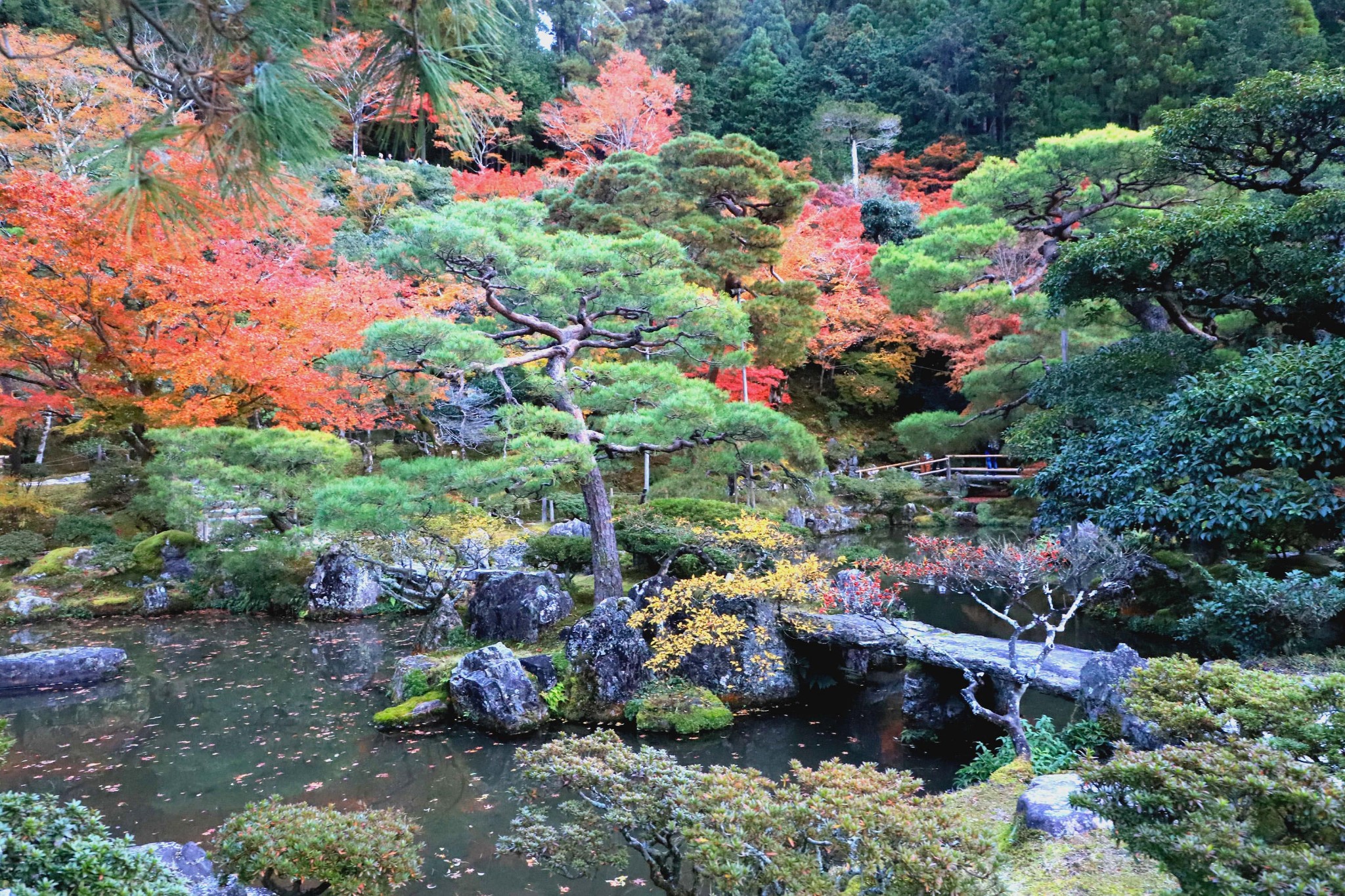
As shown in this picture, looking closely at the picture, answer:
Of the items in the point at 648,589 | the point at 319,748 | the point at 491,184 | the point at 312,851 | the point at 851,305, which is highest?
the point at 491,184

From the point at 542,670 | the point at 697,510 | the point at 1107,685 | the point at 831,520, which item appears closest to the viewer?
the point at 1107,685

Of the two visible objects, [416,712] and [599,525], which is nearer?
[416,712]

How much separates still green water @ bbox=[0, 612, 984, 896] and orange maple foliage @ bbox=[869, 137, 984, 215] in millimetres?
19450

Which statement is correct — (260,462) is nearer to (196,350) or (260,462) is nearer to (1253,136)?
(196,350)

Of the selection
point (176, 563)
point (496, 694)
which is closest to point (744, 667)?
point (496, 694)

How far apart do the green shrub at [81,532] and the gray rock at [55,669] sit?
373cm

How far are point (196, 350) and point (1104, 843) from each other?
37.0 ft

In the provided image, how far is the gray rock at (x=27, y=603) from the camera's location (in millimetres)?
11078

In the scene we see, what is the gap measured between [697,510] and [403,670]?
3.90 meters

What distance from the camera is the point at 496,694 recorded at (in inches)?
285

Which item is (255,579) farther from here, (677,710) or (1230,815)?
(1230,815)

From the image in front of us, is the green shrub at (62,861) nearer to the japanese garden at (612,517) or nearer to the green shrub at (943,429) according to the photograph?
the japanese garden at (612,517)

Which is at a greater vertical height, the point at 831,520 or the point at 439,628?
the point at 831,520

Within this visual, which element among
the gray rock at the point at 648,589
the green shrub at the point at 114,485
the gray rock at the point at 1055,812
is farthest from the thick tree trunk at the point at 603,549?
the green shrub at the point at 114,485
